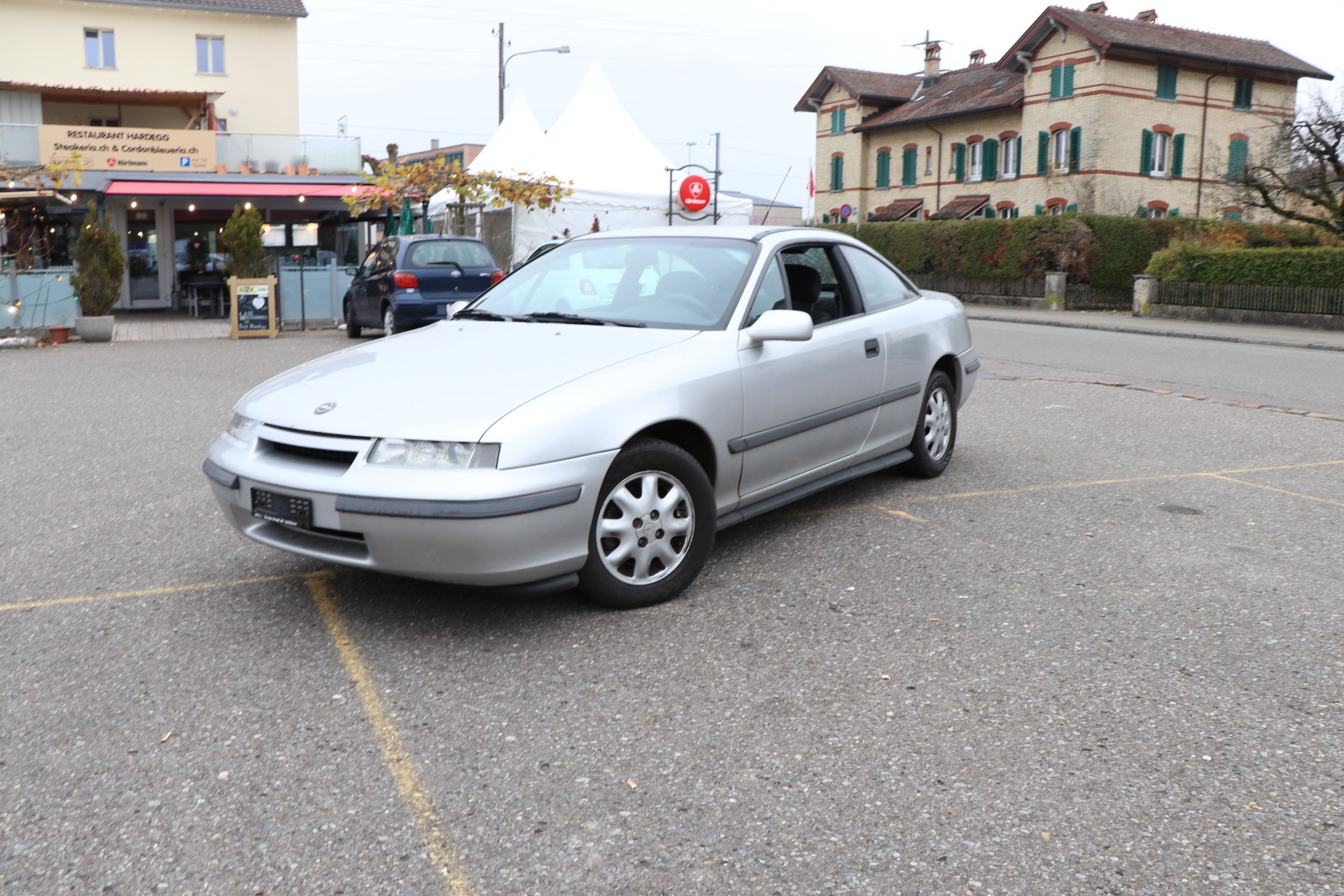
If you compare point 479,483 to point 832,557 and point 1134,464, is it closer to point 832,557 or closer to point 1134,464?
point 832,557

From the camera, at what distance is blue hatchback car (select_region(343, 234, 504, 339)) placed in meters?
16.9

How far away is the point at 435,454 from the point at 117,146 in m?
25.4

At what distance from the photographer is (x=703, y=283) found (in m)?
5.46

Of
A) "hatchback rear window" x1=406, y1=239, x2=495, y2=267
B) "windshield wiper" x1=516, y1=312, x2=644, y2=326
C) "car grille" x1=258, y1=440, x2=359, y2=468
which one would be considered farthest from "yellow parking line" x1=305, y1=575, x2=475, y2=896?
"hatchback rear window" x1=406, y1=239, x2=495, y2=267

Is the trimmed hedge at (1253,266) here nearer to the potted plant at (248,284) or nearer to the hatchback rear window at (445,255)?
the hatchback rear window at (445,255)

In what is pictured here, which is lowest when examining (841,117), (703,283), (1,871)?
(1,871)

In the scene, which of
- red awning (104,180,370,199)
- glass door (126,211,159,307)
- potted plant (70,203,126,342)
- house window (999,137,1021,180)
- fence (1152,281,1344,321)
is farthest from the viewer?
house window (999,137,1021,180)

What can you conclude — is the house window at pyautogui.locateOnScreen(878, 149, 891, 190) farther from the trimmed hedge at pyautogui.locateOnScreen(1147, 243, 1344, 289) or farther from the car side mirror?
the car side mirror

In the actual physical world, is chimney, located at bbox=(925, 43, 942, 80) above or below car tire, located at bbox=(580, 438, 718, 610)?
above

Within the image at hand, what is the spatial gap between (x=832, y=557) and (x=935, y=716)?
1.76 m

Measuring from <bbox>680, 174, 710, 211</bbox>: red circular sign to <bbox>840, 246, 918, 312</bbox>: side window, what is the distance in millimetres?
20845

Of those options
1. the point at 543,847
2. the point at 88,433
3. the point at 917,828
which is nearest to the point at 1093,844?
the point at 917,828

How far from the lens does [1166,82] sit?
133 ft

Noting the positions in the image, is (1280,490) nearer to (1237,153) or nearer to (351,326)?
(351,326)
